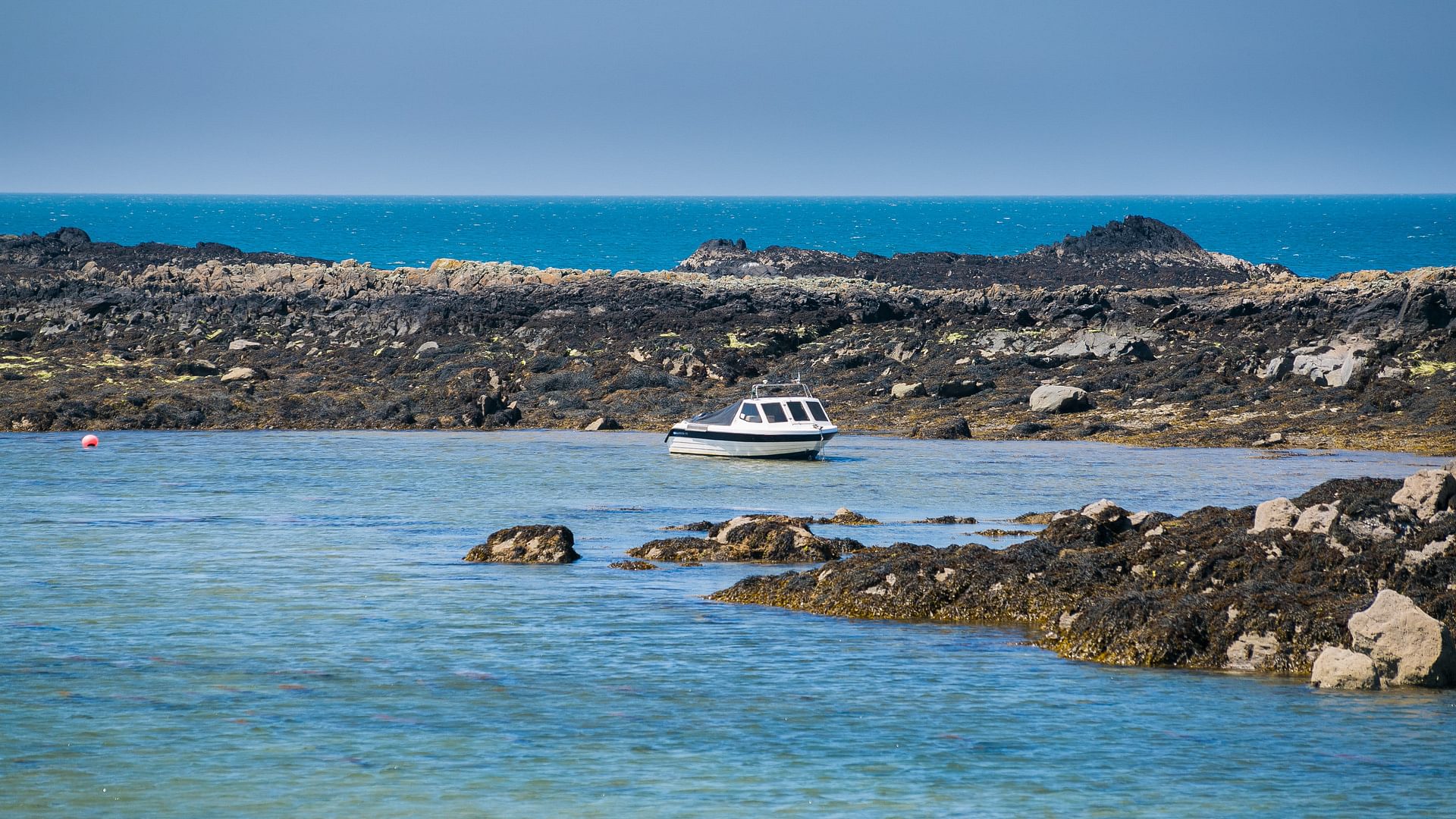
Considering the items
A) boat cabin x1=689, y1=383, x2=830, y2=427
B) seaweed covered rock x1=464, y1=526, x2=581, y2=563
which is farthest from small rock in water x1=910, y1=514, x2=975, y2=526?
boat cabin x1=689, y1=383, x2=830, y2=427

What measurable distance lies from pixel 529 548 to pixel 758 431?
16.0 meters

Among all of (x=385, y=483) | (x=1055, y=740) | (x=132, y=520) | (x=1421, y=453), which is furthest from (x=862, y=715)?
(x=1421, y=453)

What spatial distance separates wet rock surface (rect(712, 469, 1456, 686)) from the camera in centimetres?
1703

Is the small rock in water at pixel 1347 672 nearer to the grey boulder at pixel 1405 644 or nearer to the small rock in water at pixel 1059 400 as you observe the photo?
the grey boulder at pixel 1405 644

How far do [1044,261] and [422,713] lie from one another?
3213 inches

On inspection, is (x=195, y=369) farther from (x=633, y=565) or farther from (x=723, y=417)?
(x=633, y=565)

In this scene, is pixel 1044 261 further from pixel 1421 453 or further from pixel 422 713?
pixel 422 713

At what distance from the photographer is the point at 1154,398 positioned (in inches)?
1768

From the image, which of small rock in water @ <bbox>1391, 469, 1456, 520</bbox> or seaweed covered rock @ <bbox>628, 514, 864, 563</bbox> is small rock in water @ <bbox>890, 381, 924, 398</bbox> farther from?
small rock in water @ <bbox>1391, 469, 1456, 520</bbox>

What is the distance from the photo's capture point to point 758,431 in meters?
39.5

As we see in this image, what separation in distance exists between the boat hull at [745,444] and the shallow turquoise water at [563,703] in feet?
34.6

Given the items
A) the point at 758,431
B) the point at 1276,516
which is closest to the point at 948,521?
the point at 1276,516

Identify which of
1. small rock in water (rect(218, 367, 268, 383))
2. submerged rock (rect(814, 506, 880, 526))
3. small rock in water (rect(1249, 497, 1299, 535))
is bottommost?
small rock in water (rect(218, 367, 268, 383))

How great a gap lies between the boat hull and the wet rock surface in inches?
661
